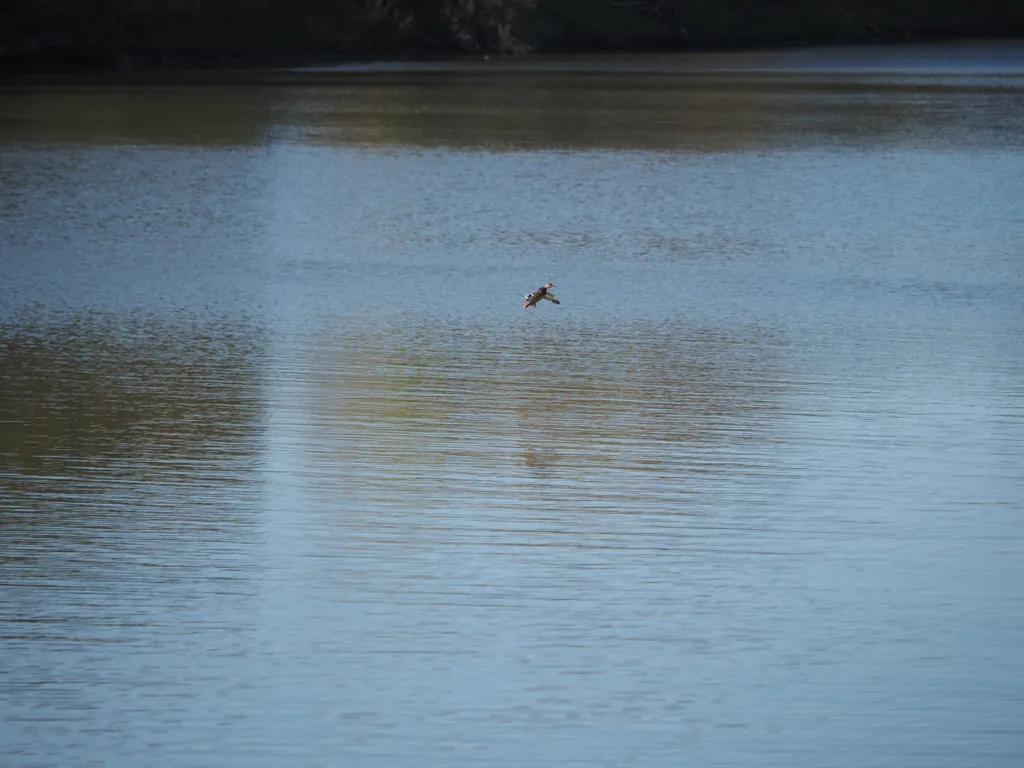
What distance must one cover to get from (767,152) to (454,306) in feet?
37.9

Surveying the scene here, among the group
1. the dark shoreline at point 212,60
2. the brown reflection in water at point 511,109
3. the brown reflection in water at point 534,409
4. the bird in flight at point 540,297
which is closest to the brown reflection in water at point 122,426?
the brown reflection in water at point 534,409

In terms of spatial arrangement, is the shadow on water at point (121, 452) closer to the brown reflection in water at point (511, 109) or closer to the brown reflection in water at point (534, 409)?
the brown reflection in water at point (534, 409)

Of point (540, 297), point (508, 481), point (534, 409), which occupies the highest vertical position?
point (540, 297)

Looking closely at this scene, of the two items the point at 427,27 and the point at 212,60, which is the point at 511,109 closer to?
the point at 212,60

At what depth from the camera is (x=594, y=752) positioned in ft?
15.8

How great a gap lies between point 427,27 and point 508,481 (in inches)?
1634

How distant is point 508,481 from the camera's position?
24.1ft

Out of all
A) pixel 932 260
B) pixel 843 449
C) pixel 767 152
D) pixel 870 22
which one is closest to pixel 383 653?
pixel 843 449

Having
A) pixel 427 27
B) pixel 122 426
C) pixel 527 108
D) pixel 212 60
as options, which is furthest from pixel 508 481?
Answer: pixel 427 27

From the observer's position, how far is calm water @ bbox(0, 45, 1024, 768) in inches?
200

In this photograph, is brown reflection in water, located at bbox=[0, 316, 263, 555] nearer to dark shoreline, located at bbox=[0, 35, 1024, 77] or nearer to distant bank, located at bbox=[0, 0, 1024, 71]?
dark shoreline, located at bbox=[0, 35, 1024, 77]

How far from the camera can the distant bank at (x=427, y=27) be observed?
131 feet

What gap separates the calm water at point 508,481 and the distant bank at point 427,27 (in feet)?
77.0

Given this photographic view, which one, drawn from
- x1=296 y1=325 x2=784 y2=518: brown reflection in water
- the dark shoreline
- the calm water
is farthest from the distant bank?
x1=296 y1=325 x2=784 y2=518: brown reflection in water
